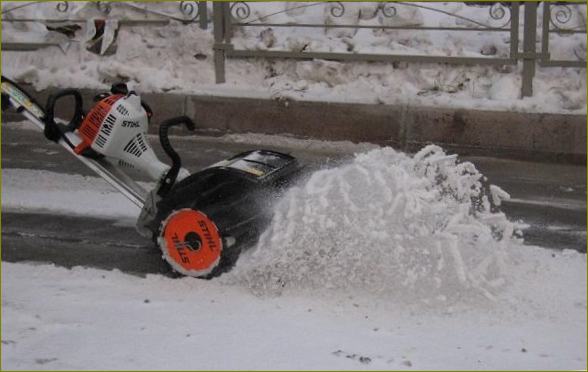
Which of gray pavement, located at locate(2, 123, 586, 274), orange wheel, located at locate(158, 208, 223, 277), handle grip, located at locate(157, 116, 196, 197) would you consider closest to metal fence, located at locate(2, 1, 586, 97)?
gray pavement, located at locate(2, 123, 586, 274)

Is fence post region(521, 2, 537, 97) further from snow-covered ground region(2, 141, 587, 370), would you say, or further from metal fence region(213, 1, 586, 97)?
snow-covered ground region(2, 141, 587, 370)

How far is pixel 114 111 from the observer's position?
455cm

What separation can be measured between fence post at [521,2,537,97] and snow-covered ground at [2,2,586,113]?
0.29 ft

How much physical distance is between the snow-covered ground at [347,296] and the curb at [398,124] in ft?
10.5

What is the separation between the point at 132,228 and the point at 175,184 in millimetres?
1236

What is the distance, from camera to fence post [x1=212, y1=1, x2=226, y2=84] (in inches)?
356

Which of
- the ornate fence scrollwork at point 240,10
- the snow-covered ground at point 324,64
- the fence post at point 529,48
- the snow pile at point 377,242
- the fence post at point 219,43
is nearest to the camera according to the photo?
the snow pile at point 377,242

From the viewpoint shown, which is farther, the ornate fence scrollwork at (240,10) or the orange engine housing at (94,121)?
the ornate fence scrollwork at (240,10)

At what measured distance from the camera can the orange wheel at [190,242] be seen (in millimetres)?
4457

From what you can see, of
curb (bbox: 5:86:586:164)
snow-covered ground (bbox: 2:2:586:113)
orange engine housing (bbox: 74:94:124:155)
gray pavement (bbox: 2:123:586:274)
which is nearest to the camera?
orange engine housing (bbox: 74:94:124:155)

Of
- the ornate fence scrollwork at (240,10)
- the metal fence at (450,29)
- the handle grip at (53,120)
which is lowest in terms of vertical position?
the handle grip at (53,120)

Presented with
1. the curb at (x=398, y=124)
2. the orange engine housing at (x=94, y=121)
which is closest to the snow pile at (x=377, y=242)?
the orange engine housing at (x=94, y=121)

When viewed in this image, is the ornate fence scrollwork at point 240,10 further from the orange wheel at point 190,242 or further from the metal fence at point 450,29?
the orange wheel at point 190,242

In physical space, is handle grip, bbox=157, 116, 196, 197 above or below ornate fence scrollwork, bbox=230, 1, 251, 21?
below
